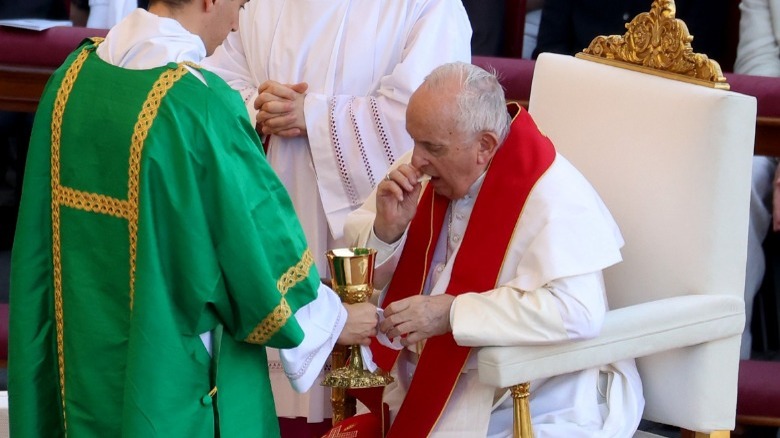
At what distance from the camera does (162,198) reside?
2.15 meters

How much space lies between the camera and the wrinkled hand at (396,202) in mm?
2707

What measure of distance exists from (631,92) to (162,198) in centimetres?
130

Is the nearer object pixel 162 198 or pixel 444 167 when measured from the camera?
pixel 162 198

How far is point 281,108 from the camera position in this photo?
3.28 metres

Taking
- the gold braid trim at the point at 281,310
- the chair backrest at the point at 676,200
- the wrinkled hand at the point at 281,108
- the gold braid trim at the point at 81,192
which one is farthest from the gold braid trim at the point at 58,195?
the chair backrest at the point at 676,200

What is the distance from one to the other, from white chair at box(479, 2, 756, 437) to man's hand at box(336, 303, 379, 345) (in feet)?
1.45

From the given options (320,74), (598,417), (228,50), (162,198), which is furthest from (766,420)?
(162,198)

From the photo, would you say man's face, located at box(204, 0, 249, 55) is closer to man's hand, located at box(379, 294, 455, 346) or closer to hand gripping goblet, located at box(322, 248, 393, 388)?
hand gripping goblet, located at box(322, 248, 393, 388)

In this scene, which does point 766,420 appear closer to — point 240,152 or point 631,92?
point 631,92

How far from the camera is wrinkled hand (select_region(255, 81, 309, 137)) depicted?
10.8 feet

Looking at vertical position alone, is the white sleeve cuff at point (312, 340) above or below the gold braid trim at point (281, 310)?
below

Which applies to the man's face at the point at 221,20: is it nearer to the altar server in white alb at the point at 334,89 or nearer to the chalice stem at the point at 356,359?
the chalice stem at the point at 356,359

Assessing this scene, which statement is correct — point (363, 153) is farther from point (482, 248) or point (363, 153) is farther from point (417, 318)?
point (417, 318)

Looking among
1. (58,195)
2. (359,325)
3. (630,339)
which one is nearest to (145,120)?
(58,195)
